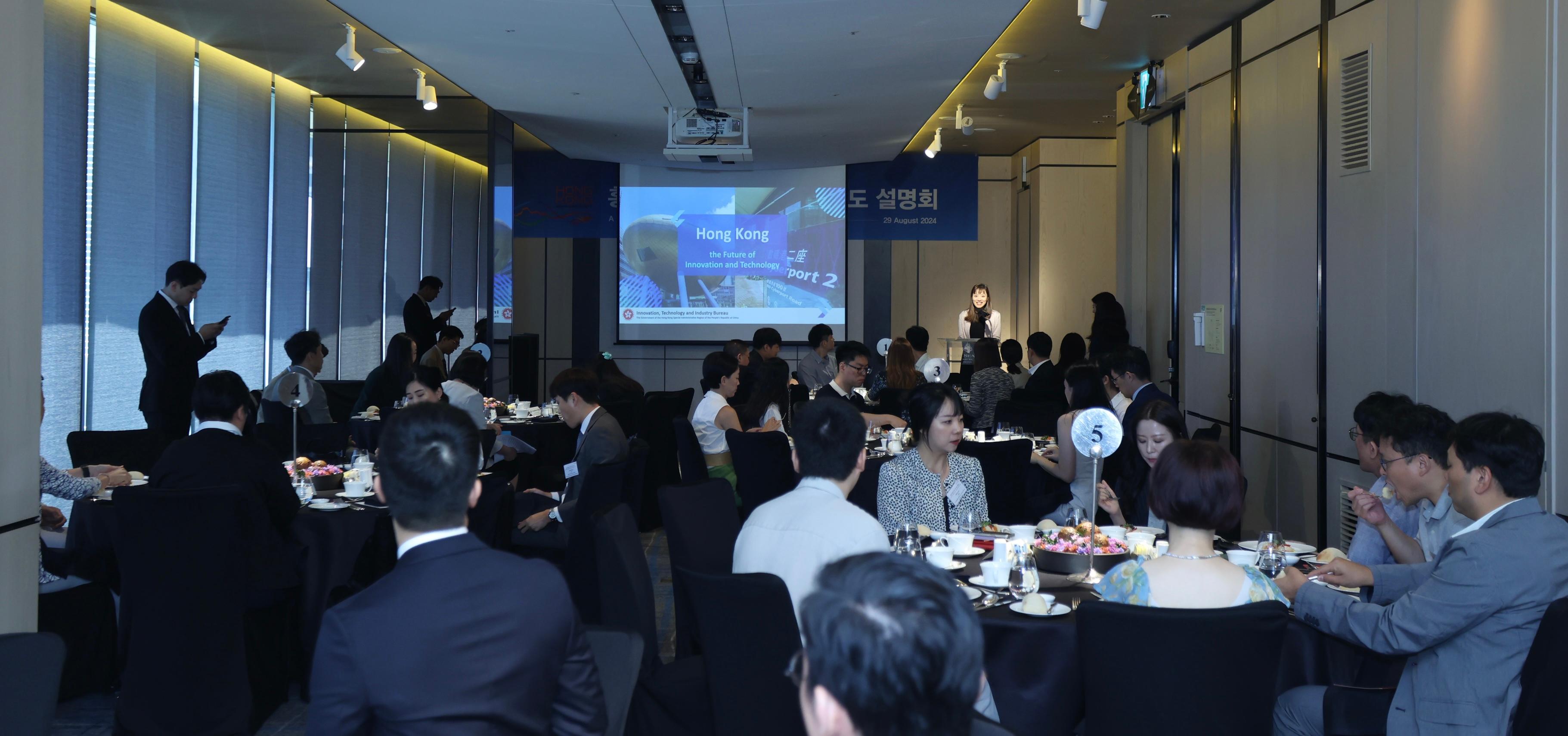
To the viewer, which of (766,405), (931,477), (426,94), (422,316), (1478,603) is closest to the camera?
(1478,603)

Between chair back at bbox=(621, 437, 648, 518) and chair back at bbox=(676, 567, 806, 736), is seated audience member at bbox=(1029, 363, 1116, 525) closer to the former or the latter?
chair back at bbox=(621, 437, 648, 518)

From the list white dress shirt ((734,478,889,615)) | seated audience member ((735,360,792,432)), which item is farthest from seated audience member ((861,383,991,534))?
seated audience member ((735,360,792,432))

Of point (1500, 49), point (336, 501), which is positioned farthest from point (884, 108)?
point (336, 501)

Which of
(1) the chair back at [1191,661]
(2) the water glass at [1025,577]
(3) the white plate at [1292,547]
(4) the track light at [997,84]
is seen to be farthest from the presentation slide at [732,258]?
(1) the chair back at [1191,661]

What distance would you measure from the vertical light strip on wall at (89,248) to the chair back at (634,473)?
437cm

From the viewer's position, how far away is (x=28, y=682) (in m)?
1.95

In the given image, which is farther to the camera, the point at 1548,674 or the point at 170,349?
the point at 170,349

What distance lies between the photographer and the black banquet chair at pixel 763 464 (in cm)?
573

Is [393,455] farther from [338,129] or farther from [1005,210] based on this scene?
[1005,210]

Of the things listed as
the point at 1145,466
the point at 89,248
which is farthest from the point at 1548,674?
the point at 89,248

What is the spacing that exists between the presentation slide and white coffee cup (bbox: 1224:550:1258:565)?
33.6ft

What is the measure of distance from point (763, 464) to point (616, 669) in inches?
139

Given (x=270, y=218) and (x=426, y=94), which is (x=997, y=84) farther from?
(x=270, y=218)

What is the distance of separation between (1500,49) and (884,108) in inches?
225
